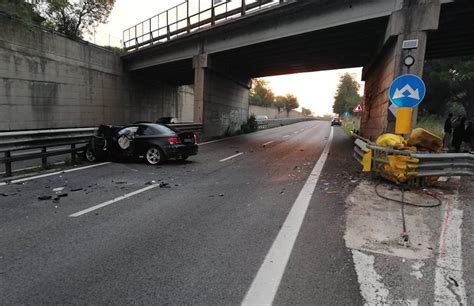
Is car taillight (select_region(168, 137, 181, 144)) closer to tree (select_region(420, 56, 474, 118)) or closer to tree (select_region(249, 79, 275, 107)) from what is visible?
tree (select_region(420, 56, 474, 118))

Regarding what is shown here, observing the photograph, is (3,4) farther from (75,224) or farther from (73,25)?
(75,224)

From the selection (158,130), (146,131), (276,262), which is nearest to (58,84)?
(146,131)

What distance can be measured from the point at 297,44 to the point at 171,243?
51.6 feet

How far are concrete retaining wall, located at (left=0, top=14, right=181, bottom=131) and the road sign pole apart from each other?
1964 centimetres

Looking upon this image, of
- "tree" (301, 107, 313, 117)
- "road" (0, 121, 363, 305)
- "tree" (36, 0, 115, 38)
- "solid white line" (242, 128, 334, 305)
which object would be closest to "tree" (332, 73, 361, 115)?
"tree" (301, 107, 313, 117)

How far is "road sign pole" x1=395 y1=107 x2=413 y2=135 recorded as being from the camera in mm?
6969

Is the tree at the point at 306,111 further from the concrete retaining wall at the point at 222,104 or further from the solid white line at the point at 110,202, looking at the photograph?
the solid white line at the point at 110,202

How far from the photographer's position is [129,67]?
2639 centimetres

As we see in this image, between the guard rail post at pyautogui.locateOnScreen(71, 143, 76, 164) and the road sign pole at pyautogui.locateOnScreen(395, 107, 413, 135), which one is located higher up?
the road sign pole at pyautogui.locateOnScreen(395, 107, 413, 135)

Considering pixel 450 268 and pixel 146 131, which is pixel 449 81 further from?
pixel 450 268

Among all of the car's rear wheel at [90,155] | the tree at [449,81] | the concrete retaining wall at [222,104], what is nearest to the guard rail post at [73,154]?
the car's rear wheel at [90,155]

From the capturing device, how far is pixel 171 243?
3928mm

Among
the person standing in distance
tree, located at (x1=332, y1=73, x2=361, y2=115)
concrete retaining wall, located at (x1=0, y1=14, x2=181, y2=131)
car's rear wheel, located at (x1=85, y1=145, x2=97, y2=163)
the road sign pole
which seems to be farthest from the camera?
tree, located at (x1=332, y1=73, x2=361, y2=115)

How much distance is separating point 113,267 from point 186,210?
213cm
